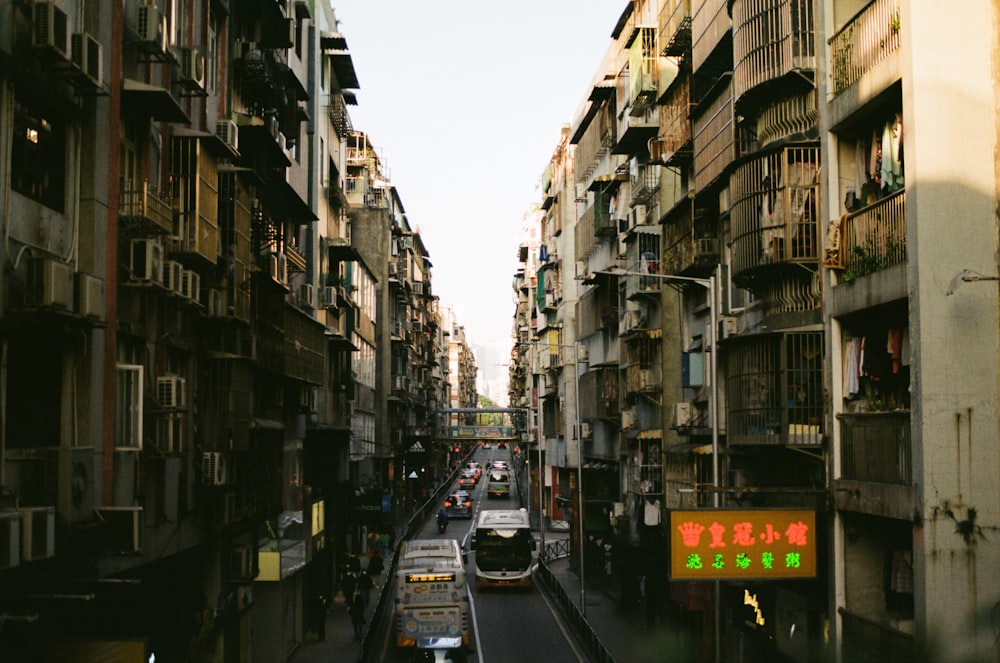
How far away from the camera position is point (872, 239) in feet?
63.1

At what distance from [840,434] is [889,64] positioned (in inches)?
242

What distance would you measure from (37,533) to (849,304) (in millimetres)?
12723

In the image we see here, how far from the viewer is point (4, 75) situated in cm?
1366

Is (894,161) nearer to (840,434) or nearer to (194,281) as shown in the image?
(840,434)

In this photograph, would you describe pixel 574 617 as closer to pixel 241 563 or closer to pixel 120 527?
pixel 241 563

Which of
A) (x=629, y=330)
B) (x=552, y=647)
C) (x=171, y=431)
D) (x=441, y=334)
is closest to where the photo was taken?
(x=171, y=431)

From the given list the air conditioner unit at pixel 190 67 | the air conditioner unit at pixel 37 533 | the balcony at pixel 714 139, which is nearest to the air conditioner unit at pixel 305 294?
the balcony at pixel 714 139

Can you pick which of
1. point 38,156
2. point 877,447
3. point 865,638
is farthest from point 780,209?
point 38,156

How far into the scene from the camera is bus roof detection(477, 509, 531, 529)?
5153cm

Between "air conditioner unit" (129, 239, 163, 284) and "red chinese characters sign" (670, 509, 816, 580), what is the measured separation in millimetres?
8737

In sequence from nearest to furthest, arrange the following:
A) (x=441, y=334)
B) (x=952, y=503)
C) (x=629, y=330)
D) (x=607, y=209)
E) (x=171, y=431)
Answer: (x=952, y=503) → (x=171, y=431) → (x=629, y=330) → (x=607, y=209) → (x=441, y=334)

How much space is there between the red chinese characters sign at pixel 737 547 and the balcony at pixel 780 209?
4.69m

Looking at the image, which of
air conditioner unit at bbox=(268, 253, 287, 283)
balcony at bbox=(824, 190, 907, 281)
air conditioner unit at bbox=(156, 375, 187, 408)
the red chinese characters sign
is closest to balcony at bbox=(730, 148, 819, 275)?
balcony at bbox=(824, 190, 907, 281)

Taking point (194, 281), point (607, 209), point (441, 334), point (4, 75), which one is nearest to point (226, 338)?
point (194, 281)
